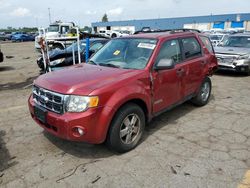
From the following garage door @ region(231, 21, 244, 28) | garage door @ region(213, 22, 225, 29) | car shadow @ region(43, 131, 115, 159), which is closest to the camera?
car shadow @ region(43, 131, 115, 159)

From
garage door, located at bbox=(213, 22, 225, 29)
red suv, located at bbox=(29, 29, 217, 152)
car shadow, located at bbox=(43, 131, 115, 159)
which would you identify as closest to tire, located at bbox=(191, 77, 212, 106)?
red suv, located at bbox=(29, 29, 217, 152)

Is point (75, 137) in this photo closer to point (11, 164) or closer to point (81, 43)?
point (11, 164)

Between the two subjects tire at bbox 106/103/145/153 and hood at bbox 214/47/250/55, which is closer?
tire at bbox 106/103/145/153

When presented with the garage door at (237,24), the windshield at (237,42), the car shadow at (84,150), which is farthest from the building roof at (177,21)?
the car shadow at (84,150)

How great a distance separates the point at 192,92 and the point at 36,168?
3.45 meters

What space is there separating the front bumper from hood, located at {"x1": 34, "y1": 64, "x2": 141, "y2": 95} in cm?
30

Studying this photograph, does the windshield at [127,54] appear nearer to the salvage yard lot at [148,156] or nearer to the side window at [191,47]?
the side window at [191,47]

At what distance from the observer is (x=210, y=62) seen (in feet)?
18.9

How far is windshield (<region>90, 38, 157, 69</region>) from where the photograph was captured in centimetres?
409

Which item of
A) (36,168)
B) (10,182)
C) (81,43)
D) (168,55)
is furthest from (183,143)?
(81,43)

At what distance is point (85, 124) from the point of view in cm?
314

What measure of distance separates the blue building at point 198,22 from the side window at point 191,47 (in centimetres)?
4622

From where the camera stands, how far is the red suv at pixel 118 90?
10.4 feet

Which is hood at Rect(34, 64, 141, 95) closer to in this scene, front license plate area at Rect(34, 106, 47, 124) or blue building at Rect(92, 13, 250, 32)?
front license plate area at Rect(34, 106, 47, 124)
